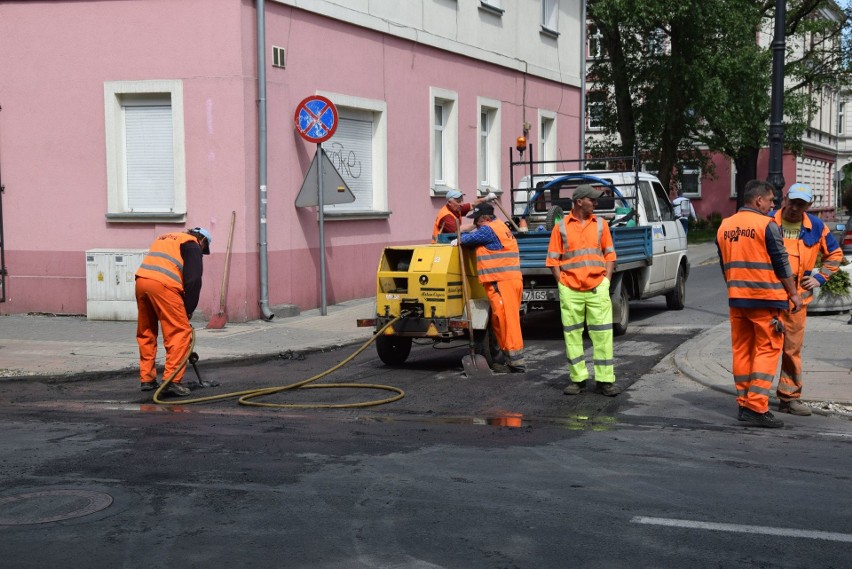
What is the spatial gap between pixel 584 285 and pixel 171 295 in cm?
361

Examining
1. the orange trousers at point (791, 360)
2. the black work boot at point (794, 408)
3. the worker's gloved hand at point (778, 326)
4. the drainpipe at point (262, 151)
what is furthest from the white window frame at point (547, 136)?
the worker's gloved hand at point (778, 326)

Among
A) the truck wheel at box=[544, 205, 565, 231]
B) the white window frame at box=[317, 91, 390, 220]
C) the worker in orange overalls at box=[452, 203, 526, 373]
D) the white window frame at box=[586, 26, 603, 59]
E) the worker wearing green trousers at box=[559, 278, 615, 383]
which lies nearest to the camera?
the worker wearing green trousers at box=[559, 278, 615, 383]

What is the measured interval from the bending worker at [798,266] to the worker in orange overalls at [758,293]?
0.47 metres

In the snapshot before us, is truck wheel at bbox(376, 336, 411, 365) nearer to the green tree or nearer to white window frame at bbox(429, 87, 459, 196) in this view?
white window frame at bbox(429, 87, 459, 196)

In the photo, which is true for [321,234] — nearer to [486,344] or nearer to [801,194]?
[486,344]

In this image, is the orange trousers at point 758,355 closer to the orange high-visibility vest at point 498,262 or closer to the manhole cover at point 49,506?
the orange high-visibility vest at point 498,262

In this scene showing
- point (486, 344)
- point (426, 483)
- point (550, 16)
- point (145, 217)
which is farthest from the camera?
point (550, 16)

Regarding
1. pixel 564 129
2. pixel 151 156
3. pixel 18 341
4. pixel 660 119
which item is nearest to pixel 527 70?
pixel 564 129

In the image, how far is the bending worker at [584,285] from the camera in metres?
9.43

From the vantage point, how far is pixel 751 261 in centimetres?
815

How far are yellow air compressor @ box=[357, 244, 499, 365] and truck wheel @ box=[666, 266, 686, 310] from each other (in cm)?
Answer: 615

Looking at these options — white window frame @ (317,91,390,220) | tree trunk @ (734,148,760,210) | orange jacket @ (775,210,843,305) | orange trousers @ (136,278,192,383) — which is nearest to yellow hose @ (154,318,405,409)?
orange trousers @ (136,278,192,383)

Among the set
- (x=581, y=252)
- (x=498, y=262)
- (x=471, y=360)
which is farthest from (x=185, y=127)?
(x=581, y=252)

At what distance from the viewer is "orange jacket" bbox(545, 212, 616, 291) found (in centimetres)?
946
